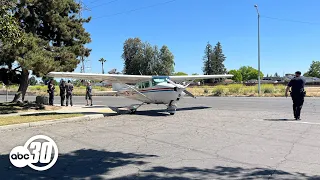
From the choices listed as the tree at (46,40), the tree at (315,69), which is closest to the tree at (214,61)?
the tree at (315,69)

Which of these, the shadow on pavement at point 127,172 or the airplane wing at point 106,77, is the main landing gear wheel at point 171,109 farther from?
the shadow on pavement at point 127,172

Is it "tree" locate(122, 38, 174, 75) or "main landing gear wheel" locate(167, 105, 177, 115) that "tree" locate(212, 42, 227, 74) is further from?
"main landing gear wheel" locate(167, 105, 177, 115)

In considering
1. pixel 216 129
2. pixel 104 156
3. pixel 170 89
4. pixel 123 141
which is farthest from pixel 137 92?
pixel 104 156

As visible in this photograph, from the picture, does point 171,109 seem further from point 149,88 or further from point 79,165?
point 79,165

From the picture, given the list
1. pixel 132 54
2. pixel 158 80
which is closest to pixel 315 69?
pixel 132 54

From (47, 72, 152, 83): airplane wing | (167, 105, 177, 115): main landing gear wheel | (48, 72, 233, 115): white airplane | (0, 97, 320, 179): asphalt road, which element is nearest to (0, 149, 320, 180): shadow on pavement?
(0, 97, 320, 179): asphalt road

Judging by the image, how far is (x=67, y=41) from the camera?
63.3 ft

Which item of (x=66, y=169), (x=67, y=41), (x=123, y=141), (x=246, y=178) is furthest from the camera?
(x=67, y=41)

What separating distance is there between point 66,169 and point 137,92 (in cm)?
1135

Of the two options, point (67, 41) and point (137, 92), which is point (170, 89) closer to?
point (137, 92)

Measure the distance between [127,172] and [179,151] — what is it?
1.85m

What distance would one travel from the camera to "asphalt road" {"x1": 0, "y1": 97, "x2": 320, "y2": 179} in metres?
5.23

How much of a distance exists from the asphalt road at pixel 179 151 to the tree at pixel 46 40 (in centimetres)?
488

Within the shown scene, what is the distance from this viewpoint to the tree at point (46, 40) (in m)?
14.2
